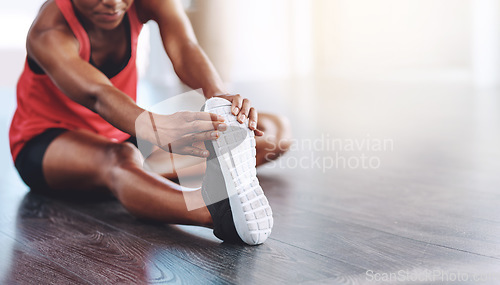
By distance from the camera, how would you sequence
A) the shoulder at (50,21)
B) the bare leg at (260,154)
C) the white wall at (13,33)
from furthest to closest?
the white wall at (13,33), the bare leg at (260,154), the shoulder at (50,21)

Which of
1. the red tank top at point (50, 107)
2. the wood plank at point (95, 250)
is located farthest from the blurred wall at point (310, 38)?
the wood plank at point (95, 250)

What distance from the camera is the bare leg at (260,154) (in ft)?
5.21

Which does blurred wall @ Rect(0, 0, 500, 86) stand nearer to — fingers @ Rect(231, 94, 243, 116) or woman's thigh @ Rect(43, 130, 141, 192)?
woman's thigh @ Rect(43, 130, 141, 192)

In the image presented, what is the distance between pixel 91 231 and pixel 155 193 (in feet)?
0.53

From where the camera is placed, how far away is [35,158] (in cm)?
A: 149

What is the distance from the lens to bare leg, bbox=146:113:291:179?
159cm

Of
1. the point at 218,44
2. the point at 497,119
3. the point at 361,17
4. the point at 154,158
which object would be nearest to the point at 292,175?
the point at 154,158

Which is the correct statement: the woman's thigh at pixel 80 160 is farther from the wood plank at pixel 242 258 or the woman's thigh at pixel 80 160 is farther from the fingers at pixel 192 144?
the fingers at pixel 192 144

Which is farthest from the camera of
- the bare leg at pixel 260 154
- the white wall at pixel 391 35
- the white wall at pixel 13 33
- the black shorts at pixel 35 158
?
the white wall at pixel 13 33

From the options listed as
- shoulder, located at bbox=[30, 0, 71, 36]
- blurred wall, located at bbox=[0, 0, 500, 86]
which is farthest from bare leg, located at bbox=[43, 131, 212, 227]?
blurred wall, located at bbox=[0, 0, 500, 86]

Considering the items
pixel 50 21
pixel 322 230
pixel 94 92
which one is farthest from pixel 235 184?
pixel 50 21

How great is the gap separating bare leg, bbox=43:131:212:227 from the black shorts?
0.02 m

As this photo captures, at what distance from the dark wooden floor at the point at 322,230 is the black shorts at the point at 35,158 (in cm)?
6

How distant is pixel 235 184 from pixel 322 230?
0.25 m
